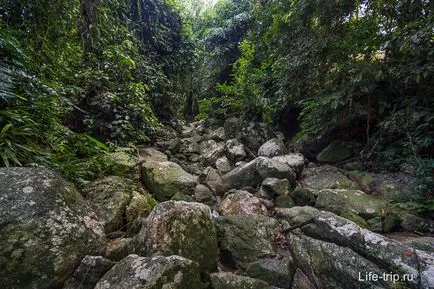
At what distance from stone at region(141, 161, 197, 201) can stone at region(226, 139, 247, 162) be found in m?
2.09

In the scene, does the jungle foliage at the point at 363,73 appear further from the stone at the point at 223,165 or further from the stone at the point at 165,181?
the stone at the point at 165,181

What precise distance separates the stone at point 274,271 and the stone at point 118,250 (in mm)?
1038

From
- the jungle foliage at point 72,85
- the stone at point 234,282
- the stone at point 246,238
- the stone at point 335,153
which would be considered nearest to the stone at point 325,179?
the stone at point 335,153

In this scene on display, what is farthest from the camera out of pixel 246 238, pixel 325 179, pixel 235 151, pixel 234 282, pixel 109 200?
pixel 235 151

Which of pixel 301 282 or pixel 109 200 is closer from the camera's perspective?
pixel 301 282

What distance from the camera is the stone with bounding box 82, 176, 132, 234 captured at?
246cm

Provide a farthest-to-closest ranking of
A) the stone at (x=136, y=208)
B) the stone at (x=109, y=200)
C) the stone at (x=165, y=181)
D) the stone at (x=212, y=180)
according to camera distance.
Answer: the stone at (x=212, y=180)
the stone at (x=165, y=181)
the stone at (x=136, y=208)
the stone at (x=109, y=200)

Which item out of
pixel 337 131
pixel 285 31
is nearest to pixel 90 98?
pixel 285 31

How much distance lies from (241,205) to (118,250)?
5.43 feet

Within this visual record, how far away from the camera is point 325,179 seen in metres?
4.20

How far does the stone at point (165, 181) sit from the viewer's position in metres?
3.60

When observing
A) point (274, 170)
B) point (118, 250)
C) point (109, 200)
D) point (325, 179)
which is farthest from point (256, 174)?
point (118, 250)

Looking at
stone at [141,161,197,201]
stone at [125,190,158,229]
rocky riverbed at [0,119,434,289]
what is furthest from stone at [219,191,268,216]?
stone at [125,190,158,229]

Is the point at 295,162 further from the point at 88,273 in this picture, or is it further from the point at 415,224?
the point at 88,273
